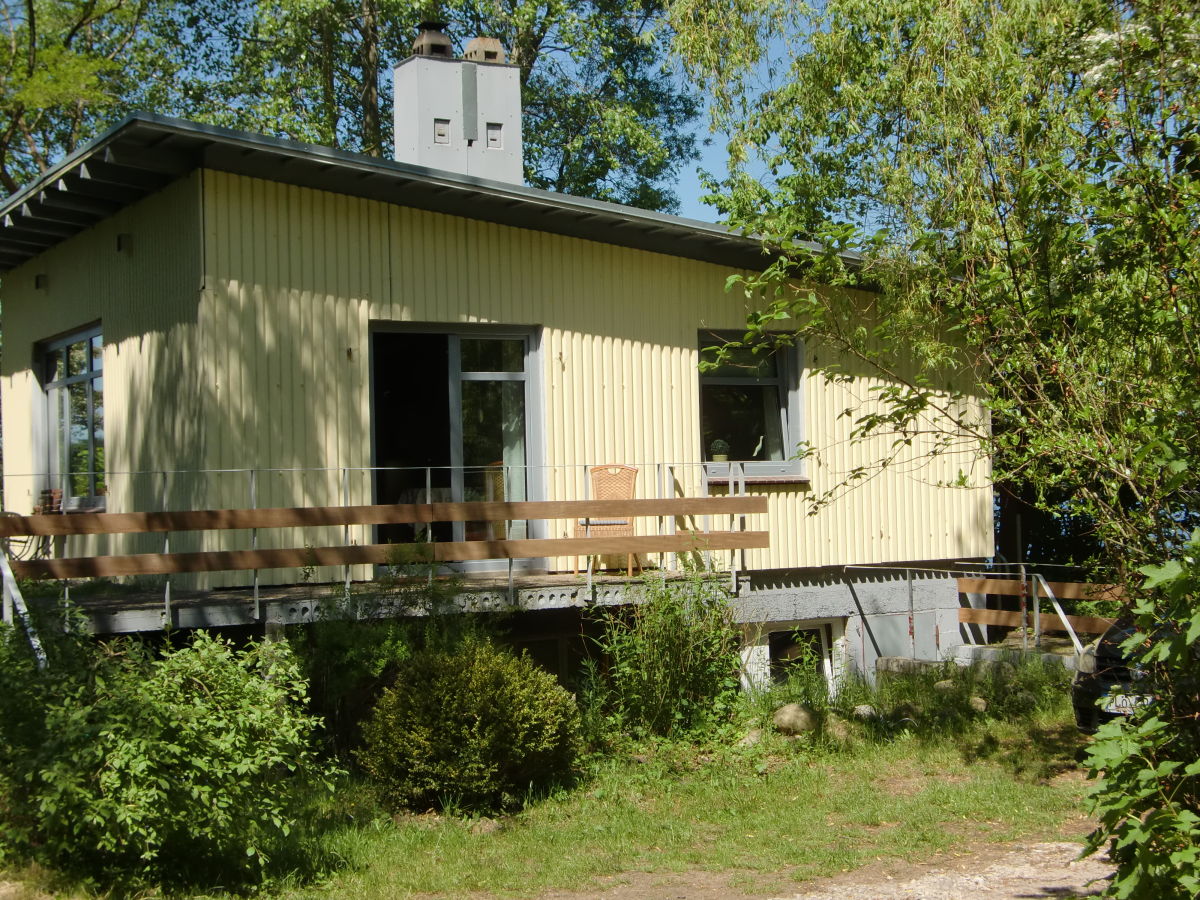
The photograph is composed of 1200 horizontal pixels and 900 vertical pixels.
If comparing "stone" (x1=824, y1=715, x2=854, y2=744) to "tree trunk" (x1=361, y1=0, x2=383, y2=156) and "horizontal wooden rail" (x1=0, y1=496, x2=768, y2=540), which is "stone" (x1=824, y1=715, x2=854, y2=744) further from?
"tree trunk" (x1=361, y1=0, x2=383, y2=156)

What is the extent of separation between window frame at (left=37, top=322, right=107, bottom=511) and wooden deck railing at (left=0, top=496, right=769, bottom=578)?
346cm

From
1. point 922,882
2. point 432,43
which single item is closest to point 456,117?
point 432,43

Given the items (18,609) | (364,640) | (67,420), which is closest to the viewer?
(18,609)

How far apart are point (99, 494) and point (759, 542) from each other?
693 cm

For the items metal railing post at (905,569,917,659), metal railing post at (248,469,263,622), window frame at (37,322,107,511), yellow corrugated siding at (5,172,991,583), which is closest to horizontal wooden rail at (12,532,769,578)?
metal railing post at (248,469,263,622)

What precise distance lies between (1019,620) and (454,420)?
6947 millimetres

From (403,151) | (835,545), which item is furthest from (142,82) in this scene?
(835,545)

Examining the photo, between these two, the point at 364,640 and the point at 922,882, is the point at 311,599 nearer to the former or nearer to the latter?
the point at 364,640

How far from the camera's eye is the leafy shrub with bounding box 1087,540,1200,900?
4410 mm

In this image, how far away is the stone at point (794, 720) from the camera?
10656mm

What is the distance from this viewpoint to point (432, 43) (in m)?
14.6

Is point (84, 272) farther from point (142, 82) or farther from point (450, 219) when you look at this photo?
point (142, 82)

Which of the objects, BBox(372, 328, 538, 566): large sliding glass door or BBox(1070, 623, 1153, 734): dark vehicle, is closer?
BBox(1070, 623, 1153, 734): dark vehicle

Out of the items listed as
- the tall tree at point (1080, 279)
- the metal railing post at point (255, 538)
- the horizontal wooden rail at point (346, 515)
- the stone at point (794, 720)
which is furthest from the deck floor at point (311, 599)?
the tall tree at point (1080, 279)
